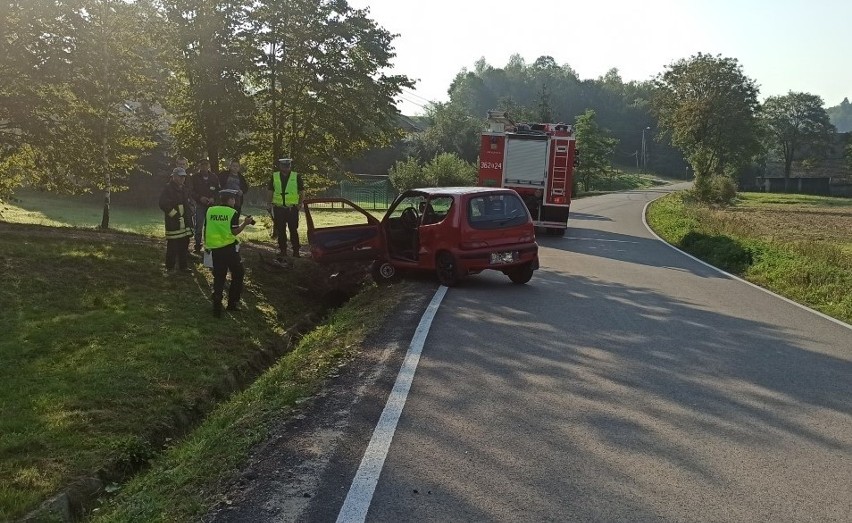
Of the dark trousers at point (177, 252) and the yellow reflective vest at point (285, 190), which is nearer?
the dark trousers at point (177, 252)

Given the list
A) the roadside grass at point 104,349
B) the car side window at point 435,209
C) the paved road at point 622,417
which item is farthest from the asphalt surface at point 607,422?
the car side window at point 435,209

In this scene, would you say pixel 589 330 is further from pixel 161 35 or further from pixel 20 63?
pixel 161 35

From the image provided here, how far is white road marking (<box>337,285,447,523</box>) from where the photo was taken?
373 cm

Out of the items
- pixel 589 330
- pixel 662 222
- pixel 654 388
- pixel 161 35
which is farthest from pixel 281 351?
pixel 662 222

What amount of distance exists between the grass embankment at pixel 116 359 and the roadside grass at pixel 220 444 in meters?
0.03

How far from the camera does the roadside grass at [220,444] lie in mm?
4057

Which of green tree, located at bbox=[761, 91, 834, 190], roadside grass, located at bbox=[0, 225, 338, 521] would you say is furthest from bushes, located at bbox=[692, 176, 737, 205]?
green tree, located at bbox=[761, 91, 834, 190]

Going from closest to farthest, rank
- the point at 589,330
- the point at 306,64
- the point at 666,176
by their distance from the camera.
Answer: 1. the point at 589,330
2. the point at 306,64
3. the point at 666,176

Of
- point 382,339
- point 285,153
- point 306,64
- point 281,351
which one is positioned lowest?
point 281,351

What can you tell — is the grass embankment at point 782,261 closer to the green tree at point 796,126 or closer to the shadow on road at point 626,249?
the shadow on road at point 626,249

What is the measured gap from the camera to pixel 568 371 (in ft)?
21.3

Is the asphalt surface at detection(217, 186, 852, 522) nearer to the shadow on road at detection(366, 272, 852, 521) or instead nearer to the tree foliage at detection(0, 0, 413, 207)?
the shadow on road at detection(366, 272, 852, 521)

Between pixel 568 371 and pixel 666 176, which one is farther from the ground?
pixel 666 176

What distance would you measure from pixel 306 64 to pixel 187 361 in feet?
40.9
